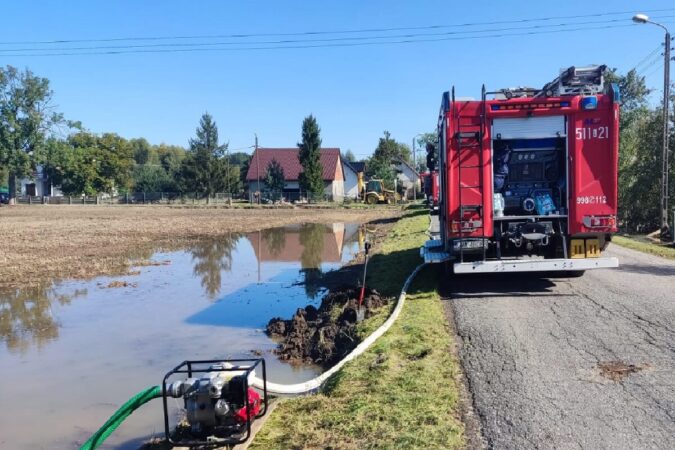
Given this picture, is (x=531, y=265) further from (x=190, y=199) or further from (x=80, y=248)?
(x=190, y=199)

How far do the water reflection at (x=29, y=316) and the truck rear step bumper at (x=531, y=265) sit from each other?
7.24 metres

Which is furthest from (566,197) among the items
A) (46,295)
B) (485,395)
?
(46,295)

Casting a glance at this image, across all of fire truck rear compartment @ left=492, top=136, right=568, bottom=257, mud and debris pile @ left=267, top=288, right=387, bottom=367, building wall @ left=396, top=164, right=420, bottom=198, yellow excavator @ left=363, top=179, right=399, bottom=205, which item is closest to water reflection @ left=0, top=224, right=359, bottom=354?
mud and debris pile @ left=267, top=288, right=387, bottom=367

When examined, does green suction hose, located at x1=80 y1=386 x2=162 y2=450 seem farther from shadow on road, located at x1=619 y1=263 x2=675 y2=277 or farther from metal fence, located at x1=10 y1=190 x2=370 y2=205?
metal fence, located at x1=10 y1=190 x2=370 y2=205

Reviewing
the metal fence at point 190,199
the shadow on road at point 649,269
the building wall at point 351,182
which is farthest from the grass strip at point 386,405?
the building wall at point 351,182

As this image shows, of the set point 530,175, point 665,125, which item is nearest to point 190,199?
point 665,125

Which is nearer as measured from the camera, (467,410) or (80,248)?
(467,410)

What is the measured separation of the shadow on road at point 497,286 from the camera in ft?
33.1

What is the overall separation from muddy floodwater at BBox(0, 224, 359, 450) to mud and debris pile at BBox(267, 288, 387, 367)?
30cm

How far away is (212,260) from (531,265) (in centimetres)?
1298

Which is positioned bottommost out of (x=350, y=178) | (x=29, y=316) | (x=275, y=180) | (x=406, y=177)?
(x=29, y=316)

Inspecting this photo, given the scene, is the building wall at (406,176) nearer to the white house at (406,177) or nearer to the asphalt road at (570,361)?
the white house at (406,177)

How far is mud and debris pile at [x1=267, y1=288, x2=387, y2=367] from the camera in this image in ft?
27.3

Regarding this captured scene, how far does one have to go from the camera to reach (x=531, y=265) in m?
9.55
